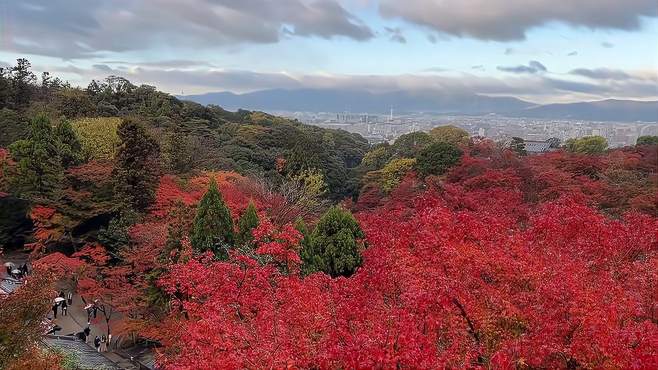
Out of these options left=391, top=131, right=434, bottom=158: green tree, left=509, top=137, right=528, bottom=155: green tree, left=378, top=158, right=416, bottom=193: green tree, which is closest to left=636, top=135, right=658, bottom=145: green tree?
left=509, top=137, right=528, bottom=155: green tree

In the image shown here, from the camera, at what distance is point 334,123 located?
125562 mm

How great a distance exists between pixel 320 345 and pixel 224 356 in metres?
1.72

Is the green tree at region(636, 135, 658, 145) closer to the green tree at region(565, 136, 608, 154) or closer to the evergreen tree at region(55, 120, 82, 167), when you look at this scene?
the green tree at region(565, 136, 608, 154)

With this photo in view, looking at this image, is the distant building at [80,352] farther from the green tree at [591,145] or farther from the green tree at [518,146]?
the green tree at [591,145]

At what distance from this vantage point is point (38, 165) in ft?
78.3

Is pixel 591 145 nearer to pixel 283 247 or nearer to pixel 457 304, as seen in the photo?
pixel 283 247

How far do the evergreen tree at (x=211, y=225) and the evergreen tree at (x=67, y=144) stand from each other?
11606 mm

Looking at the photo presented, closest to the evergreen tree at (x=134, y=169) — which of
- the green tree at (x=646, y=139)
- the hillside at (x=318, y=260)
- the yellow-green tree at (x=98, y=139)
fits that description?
the hillside at (x=318, y=260)

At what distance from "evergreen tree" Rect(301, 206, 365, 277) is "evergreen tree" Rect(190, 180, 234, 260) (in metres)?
2.74

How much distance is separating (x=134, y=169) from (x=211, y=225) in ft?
25.5

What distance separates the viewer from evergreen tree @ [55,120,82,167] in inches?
960

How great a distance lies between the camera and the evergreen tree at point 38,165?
2361cm

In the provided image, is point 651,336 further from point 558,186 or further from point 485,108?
point 485,108

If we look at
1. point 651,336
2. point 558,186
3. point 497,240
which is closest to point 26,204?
point 497,240
